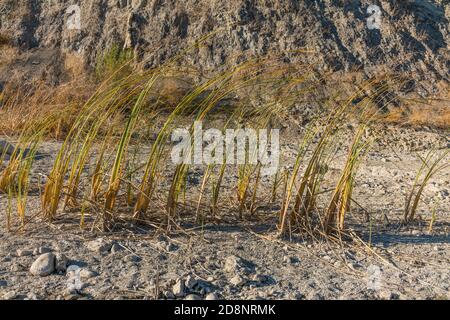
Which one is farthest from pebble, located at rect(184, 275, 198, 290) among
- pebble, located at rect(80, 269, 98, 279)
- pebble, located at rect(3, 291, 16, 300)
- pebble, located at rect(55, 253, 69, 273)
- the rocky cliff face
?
the rocky cliff face

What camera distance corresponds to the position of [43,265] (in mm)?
2488

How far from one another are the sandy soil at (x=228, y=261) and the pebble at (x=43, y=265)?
3 centimetres

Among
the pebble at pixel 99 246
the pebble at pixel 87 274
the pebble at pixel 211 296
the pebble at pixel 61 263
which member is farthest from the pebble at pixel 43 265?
the pebble at pixel 211 296

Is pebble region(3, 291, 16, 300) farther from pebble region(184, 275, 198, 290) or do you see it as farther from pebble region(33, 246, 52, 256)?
pebble region(184, 275, 198, 290)

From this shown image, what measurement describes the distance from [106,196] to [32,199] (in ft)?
2.64

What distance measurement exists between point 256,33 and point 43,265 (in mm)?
6793

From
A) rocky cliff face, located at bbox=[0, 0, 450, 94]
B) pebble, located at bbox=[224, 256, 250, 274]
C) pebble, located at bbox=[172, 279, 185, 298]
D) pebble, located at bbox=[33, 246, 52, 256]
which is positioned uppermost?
rocky cliff face, located at bbox=[0, 0, 450, 94]

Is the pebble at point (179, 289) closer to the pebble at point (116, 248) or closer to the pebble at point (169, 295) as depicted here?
the pebble at point (169, 295)

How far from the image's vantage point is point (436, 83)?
8.48 meters

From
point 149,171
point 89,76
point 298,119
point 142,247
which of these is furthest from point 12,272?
point 89,76

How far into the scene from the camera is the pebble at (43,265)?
97.4 inches

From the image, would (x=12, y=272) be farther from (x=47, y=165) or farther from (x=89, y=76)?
(x=89, y=76)

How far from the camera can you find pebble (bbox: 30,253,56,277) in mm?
2475

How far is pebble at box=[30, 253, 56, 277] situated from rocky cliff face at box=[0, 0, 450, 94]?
612 cm
